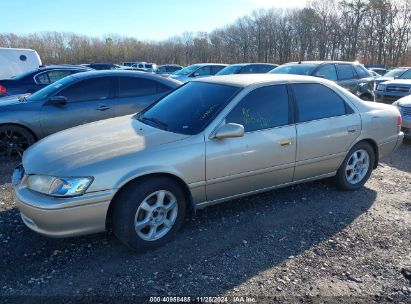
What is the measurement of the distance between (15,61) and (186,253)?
11.7m

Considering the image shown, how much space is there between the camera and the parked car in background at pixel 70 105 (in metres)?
5.93

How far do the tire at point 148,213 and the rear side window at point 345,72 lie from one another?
8061 mm

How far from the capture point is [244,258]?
3.21 meters

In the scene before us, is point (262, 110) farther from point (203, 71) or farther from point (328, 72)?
point (203, 71)

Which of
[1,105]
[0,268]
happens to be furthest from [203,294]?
[1,105]

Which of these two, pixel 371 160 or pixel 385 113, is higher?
pixel 385 113

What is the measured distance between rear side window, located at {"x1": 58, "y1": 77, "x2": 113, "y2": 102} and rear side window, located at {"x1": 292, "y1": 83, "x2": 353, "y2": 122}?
3.67m

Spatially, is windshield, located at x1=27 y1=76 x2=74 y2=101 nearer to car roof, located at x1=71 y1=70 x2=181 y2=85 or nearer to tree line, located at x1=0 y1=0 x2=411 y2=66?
car roof, located at x1=71 y1=70 x2=181 y2=85

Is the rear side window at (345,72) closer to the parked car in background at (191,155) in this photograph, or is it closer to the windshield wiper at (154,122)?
the parked car in background at (191,155)

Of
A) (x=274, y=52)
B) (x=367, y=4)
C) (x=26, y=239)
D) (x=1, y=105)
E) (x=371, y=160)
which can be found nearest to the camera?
(x=26, y=239)

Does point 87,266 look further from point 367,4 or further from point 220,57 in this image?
point 220,57

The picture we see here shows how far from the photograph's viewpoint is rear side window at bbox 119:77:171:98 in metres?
6.57

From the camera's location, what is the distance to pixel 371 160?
484cm

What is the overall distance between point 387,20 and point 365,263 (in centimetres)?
6108
